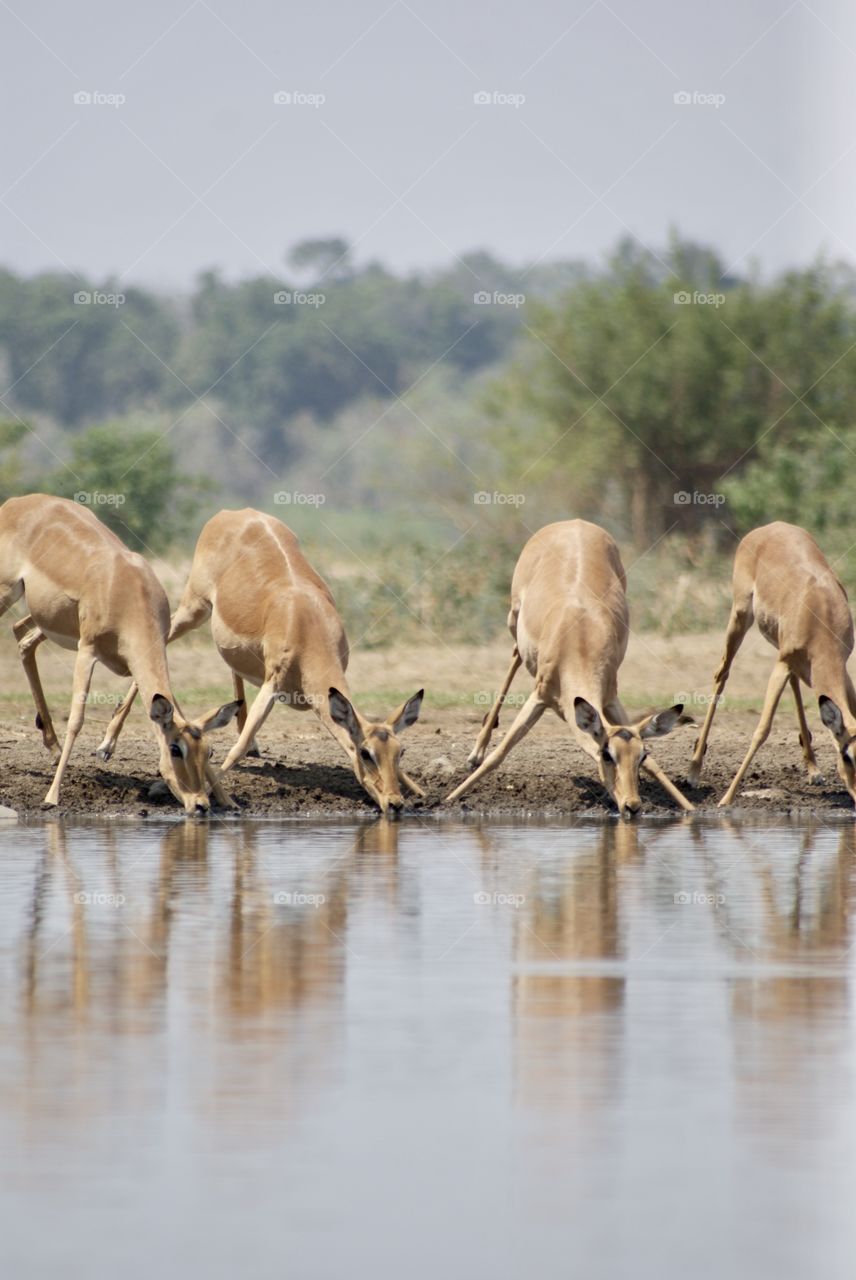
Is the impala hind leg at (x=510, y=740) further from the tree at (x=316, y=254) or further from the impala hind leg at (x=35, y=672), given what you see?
the tree at (x=316, y=254)

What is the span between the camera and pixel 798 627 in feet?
53.5

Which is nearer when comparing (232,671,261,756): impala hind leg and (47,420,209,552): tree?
(232,671,261,756): impala hind leg

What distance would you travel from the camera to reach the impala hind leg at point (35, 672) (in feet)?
55.6

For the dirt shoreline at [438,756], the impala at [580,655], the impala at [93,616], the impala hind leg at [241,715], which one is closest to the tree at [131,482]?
the dirt shoreline at [438,756]

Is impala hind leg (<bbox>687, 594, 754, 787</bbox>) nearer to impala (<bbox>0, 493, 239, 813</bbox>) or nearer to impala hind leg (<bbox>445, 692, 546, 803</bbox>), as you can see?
impala hind leg (<bbox>445, 692, 546, 803</bbox>)

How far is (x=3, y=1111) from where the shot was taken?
21.9ft

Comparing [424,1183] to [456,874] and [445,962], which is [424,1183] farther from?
[456,874]

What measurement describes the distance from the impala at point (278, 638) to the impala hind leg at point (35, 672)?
0.77 m

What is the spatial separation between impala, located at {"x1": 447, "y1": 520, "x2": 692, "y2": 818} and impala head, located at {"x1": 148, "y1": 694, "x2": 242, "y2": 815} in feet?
6.76

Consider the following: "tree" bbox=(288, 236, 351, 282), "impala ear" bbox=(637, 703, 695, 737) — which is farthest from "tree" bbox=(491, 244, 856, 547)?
"tree" bbox=(288, 236, 351, 282)

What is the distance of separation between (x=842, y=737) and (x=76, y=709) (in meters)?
5.65

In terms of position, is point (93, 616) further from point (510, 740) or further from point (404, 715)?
point (510, 740)

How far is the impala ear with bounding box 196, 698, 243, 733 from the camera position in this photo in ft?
48.0

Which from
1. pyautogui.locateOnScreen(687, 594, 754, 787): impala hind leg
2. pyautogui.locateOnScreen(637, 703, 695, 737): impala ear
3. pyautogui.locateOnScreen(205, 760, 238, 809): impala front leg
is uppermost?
pyautogui.locateOnScreen(687, 594, 754, 787): impala hind leg
